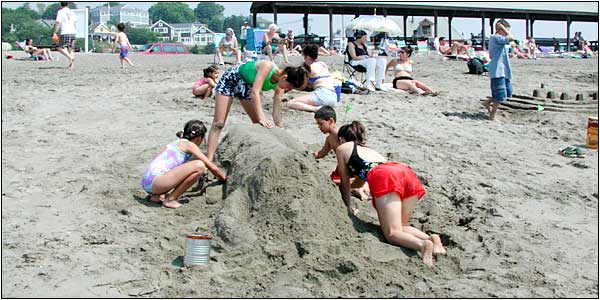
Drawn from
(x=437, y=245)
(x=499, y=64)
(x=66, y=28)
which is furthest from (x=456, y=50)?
(x=437, y=245)

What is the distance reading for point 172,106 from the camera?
10984 mm

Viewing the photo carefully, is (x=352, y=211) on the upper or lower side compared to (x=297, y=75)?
lower

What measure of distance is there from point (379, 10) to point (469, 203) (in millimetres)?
28957

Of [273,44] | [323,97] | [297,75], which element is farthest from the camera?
[273,44]

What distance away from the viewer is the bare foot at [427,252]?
5379 millimetres

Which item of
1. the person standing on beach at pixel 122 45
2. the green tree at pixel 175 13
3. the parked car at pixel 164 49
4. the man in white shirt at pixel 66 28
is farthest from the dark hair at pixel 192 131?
the green tree at pixel 175 13

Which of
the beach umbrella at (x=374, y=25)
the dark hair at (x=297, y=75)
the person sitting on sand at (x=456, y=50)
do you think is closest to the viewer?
the dark hair at (x=297, y=75)

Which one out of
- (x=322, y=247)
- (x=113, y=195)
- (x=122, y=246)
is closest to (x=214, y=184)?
(x=113, y=195)

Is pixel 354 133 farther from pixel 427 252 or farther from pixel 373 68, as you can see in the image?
pixel 373 68

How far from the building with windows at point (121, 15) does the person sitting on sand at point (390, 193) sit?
125 m

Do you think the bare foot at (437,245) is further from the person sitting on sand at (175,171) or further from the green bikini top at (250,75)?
the green bikini top at (250,75)

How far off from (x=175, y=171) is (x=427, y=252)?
2475 mm

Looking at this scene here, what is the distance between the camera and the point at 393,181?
5742 millimetres

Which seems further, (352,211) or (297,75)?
(297,75)
